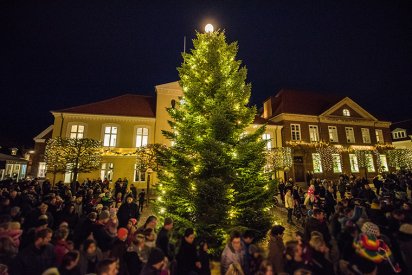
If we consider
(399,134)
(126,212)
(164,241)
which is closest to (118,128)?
(126,212)

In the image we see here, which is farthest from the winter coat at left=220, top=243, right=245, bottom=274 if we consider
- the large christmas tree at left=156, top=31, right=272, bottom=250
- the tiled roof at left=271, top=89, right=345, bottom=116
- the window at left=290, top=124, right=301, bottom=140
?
the tiled roof at left=271, top=89, right=345, bottom=116

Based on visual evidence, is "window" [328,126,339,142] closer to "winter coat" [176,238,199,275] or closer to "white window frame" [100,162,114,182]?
"white window frame" [100,162,114,182]

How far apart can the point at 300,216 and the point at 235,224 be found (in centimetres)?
684

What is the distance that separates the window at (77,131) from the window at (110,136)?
2324 millimetres

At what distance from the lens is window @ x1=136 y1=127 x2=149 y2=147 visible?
77.3 ft

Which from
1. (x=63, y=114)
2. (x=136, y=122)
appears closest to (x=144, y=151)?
(x=136, y=122)

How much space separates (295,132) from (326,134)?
4.53 m

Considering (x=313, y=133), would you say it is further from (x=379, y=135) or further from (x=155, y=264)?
(x=155, y=264)

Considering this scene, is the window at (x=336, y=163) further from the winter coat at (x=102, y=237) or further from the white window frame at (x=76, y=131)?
the white window frame at (x=76, y=131)

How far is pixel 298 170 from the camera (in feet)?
87.6

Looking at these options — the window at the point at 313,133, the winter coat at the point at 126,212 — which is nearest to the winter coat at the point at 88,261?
the winter coat at the point at 126,212

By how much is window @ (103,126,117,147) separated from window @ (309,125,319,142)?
2429 centimetres

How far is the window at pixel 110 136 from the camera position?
75.8 ft

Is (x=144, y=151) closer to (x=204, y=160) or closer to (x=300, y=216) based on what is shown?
(x=204, y=160)
